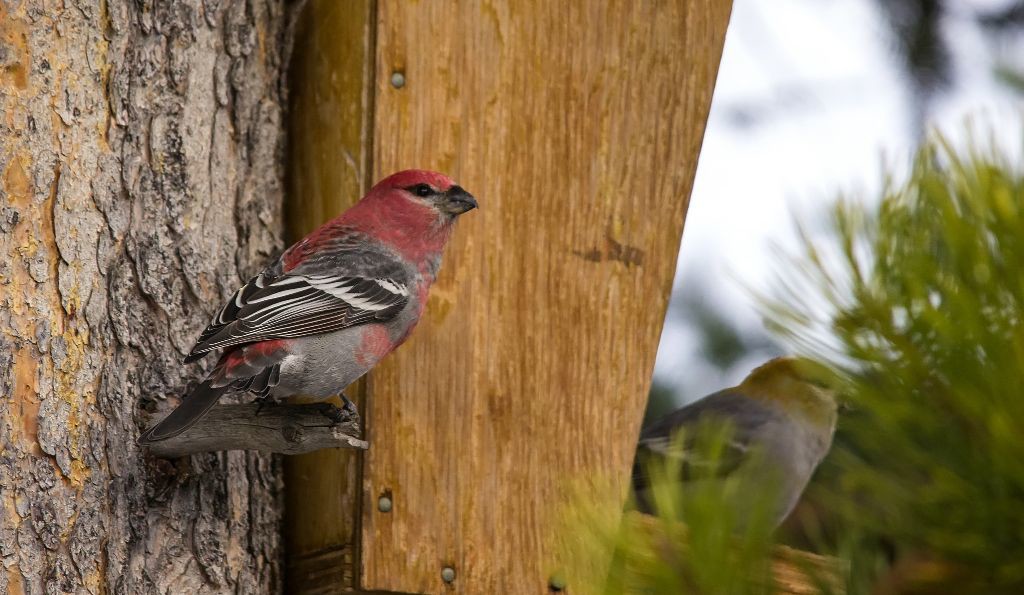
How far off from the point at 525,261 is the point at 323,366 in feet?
2.51

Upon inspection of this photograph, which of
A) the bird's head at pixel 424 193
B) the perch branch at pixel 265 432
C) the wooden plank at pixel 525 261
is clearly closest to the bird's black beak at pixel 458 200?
the bird's head at pixel 424 193

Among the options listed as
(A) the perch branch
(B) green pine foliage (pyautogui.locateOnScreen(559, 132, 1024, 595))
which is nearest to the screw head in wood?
(A) the perch branch

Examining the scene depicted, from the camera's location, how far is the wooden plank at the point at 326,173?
11.1ft

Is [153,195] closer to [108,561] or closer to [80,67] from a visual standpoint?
[80,67]

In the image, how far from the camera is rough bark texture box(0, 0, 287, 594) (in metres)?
3.04

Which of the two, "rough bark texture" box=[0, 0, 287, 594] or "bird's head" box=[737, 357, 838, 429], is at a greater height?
"rough bark texture" box=[0, 0, 287, 594]

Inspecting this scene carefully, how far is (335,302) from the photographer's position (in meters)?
3.35

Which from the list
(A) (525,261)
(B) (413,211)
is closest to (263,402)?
(B) (413,211)

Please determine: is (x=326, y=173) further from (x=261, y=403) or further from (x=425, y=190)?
(x=261, y=403)

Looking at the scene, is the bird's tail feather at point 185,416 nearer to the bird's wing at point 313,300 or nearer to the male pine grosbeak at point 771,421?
the bird's wing at point 313,300

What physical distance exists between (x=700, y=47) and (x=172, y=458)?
2146mm

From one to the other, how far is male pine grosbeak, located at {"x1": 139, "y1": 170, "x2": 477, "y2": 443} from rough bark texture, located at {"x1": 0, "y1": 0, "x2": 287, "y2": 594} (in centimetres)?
26

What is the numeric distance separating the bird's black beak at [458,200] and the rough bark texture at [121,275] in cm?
65

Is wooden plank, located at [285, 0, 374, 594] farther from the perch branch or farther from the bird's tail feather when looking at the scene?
the bird's tail feather
